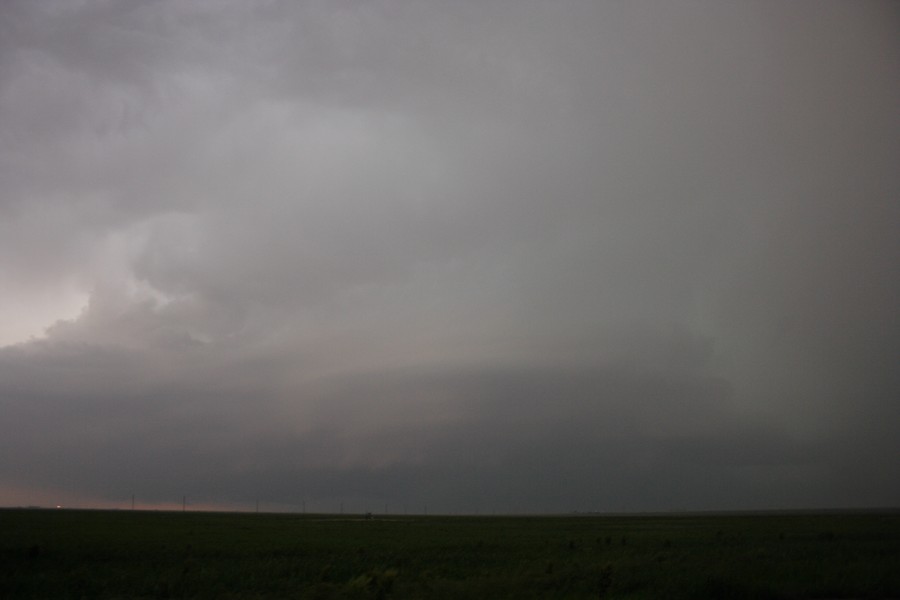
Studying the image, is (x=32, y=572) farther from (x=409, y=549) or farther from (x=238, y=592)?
(x=409, y=549)

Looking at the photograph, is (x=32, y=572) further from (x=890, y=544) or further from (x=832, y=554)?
(x=890, y=544)

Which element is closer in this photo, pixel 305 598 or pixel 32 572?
pixel 305 598

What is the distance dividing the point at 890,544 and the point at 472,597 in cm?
3548

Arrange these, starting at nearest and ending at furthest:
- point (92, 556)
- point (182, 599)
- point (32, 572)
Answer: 1. point (182, 599)
2. point (32, 572)
3. point (92, 556)

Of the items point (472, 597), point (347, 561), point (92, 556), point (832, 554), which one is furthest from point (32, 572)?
point (832, 554)

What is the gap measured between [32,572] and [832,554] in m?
45.1

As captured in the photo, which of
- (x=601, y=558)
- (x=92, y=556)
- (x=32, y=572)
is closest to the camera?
(x=32, y=572)

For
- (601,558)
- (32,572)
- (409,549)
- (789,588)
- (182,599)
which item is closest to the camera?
(789,588)

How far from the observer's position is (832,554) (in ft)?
130

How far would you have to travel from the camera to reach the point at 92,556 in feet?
149

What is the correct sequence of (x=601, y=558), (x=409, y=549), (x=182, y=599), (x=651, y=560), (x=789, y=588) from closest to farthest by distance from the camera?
(x=789, y=588) < (x=182, y=599) < (x=651, y=560) < (x=601, y=558) < (x=409, y=549)

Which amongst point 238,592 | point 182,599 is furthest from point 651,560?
point 182,599

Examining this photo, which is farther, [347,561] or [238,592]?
[347,561]

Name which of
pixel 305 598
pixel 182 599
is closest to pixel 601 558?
pixel 305 598
